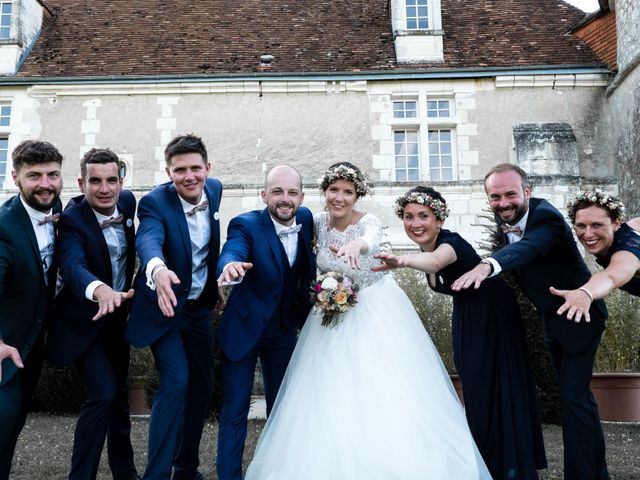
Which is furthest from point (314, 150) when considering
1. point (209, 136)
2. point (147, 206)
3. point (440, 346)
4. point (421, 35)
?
point (147, 206)

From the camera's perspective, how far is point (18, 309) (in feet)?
11.9

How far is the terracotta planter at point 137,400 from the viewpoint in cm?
830

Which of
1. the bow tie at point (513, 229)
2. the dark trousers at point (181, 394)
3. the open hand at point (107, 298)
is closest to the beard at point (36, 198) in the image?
the open hand at point (107, 298)

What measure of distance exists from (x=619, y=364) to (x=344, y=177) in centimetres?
600

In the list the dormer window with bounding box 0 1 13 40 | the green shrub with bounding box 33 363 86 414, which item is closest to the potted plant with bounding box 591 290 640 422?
the green shrub with bounding box 33 363 86 414

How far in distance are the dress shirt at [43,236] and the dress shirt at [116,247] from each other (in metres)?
0.32

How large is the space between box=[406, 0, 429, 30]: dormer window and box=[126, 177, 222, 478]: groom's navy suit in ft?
37.6

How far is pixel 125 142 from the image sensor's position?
14125 mm

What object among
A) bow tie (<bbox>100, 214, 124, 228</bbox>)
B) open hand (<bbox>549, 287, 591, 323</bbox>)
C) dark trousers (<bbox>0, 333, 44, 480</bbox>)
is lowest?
dark trousers (<bbox>0, 333, 44, 480</bbox>)

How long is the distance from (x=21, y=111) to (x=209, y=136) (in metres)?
4.47

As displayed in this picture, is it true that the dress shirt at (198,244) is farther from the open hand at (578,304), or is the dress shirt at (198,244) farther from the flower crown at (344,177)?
the open hand at (578,304)

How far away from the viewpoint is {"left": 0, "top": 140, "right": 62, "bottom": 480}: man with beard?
139 inches

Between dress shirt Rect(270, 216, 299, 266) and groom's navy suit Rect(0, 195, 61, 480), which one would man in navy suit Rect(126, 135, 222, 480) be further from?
groom's navy suit Rect(0, 195, 61, 480)

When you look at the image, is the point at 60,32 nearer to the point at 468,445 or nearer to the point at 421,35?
the point at 421,35
